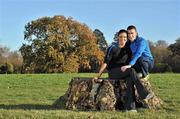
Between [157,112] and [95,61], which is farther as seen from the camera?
[95,61]

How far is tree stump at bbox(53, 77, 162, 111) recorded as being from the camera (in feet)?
32.6

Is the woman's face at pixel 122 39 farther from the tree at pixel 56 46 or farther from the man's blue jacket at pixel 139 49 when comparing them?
the tree at pixel 56 46

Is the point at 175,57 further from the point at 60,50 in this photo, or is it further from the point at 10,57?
the point at 10,57

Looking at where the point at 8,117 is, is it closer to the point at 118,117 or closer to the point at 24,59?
the point at 118,117

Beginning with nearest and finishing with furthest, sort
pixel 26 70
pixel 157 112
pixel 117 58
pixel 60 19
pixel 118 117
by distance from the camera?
pixel 118 117, pixel 157 112, pixel 117 58, pixel 26 70, pixel 60 19

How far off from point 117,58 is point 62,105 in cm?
181

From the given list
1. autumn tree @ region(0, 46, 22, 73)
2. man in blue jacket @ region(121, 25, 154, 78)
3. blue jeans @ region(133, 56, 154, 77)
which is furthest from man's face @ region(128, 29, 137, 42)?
autumn tree @ region(0, 46, 22, 73)

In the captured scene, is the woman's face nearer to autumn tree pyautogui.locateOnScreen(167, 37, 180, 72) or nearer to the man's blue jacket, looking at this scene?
the man's blue jacket

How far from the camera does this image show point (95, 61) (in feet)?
250

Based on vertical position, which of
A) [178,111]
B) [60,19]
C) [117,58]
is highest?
[60,19]

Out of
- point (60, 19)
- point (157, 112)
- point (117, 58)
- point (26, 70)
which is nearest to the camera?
point (157, 112)

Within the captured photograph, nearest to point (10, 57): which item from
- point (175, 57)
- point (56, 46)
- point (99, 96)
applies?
point (56, 46)

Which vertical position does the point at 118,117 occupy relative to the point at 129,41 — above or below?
below

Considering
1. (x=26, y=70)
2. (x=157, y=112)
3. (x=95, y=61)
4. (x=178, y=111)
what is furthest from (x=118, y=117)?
(x=95, y=61)
